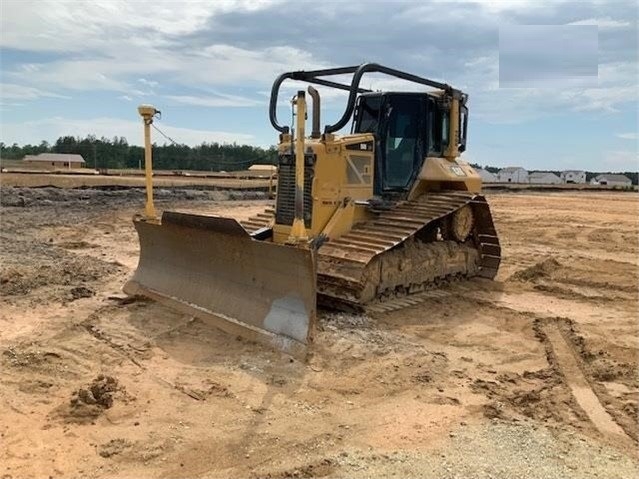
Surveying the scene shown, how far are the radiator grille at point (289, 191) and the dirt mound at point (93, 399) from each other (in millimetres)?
3290

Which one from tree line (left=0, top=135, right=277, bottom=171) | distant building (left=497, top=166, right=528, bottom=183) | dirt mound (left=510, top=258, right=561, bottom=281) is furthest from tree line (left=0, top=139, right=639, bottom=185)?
dirt mound (left=510, top=258, right=561, bottom=281)

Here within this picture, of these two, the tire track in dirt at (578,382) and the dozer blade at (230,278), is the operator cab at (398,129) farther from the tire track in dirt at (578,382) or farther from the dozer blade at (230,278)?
the tire track in dirt at (578,382)

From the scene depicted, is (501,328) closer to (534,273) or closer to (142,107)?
(534,273)

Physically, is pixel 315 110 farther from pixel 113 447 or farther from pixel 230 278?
pixel 113 447

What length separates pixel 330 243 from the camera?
7.20 metres

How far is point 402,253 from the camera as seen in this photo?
755cm

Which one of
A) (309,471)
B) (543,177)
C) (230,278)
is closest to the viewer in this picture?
(309,471)

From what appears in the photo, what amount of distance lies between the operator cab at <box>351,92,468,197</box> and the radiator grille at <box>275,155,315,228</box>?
4.40 feet

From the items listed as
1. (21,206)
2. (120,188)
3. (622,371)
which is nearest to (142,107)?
(622,371)

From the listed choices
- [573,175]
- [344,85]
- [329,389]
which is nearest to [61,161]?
[344,85]

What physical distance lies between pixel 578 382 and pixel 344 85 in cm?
515

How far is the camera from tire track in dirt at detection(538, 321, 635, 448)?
4270mm

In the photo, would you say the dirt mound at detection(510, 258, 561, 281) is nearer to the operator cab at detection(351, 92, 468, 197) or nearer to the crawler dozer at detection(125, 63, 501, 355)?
the crawler dozer at detection(125, 63, 501, 355)

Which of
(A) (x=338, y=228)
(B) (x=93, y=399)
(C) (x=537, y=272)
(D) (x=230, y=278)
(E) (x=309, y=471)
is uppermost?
(A) (x=338, y=228)
